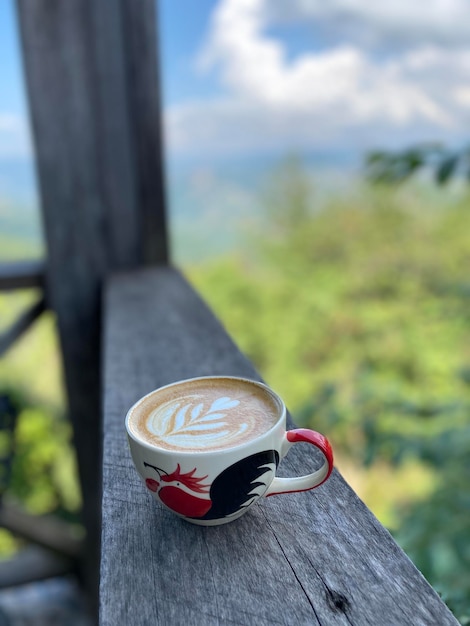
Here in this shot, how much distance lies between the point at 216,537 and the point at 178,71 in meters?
6.13

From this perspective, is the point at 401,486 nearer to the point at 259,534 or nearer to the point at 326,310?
the point at 326,310

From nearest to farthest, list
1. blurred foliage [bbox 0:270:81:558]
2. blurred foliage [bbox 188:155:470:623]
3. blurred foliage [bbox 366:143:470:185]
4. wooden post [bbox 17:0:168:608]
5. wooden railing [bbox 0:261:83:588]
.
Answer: blurred foliage [bbox 366:143:470:185], wooden post [bbox 17:0:168:608], wooden railing [bbox 0:261:83:588], blurred foliage [bbox 0:270:81:558], blurred foliage [bbox 188:155:470:623]

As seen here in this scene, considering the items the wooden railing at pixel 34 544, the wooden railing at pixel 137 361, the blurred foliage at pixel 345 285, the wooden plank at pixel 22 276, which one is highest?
the wooden railing at pixel 137 361

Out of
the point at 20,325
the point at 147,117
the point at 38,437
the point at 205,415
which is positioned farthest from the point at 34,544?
the point at 205,415

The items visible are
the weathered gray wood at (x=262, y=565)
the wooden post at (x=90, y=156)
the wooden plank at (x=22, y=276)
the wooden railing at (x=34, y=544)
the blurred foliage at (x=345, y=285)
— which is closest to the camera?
the weathered gray wood at (x=262, y=565)

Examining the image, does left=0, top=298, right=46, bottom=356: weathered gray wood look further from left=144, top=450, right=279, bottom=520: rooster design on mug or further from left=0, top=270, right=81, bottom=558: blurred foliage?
left=0, top=270, right=81, bottom=558: blurred foliage

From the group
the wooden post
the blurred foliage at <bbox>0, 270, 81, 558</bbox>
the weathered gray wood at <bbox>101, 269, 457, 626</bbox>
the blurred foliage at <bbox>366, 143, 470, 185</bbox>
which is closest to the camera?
the weathered gray wood at <bbox>101, 269, 457, 626</bbox>

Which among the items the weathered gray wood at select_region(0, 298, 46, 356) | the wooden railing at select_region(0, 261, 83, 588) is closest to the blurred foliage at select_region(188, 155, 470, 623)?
the wooden railing at select_region(0, 261, 83, 588)

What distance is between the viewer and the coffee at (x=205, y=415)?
1.36 feet

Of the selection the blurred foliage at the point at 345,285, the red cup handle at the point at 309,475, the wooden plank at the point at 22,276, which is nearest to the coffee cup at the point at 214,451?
the red cup handle at the point at 309,475

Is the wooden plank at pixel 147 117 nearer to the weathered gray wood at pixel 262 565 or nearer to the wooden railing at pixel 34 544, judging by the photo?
the wooden railing at pixel 34 544

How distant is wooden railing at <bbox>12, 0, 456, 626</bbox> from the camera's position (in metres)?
0.36

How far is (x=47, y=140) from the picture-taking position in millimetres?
1355

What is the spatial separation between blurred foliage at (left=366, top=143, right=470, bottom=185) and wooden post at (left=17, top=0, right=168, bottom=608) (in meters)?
0.60
